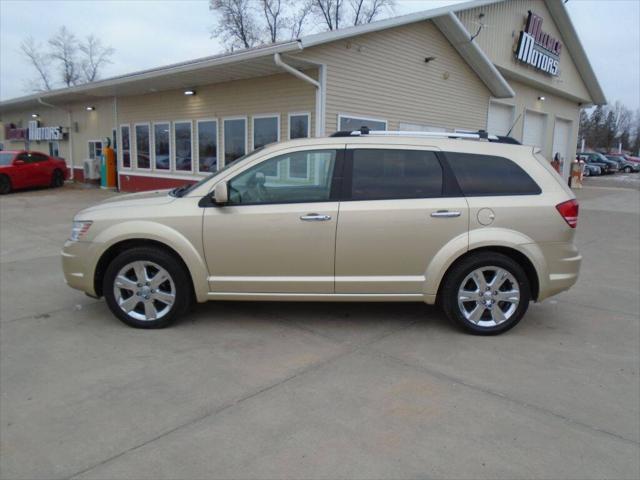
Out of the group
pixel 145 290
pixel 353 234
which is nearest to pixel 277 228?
pixel 353 234

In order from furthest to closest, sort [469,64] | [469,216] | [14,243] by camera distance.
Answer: [469,64] < [14,243] < [469,216]

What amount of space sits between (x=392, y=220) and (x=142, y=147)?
14175mm

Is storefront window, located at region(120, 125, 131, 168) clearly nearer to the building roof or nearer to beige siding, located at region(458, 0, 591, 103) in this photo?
the building roof

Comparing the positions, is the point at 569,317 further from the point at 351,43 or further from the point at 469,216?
the point at 351,43

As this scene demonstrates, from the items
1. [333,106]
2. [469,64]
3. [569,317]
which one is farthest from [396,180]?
[469,64]

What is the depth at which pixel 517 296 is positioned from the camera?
452cm

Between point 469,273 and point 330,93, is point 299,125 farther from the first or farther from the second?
point 469,273

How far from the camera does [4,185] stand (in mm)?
17719

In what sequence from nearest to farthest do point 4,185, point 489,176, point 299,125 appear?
point 489,176, point 299,125, point 4,185

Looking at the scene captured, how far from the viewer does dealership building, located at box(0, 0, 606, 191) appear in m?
11.2

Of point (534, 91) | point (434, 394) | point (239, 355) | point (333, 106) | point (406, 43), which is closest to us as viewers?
point (434, 394)

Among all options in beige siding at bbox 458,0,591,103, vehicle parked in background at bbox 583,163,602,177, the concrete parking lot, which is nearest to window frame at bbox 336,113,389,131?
beige siding at bbox 458,0,591,103

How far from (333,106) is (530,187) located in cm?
729

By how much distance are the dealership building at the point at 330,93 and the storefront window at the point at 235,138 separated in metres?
0.04
